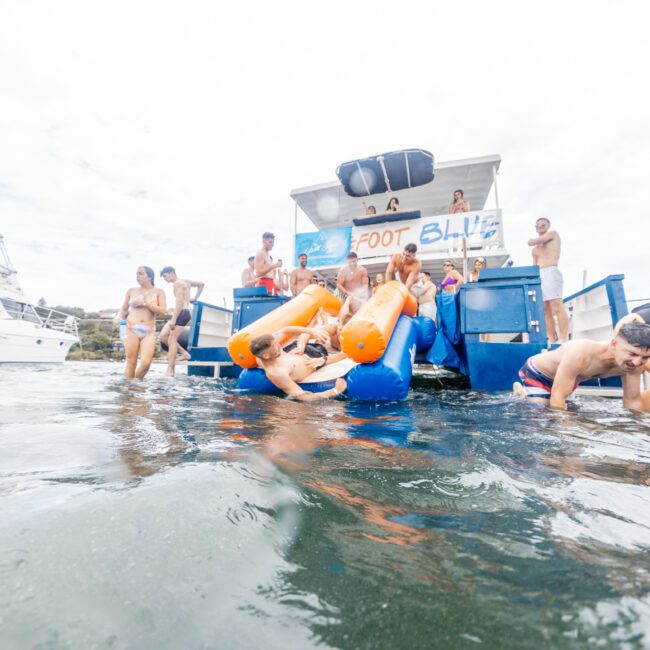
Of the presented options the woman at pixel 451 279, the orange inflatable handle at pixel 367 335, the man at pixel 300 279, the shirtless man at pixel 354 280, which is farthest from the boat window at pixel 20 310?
the woman at pixel 451 279

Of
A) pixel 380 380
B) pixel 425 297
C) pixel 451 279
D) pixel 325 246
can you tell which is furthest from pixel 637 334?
pixel 325 246

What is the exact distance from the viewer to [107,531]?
81 centimetres

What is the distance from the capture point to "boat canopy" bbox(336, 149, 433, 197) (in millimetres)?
8070

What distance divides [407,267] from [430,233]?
10.7 ft

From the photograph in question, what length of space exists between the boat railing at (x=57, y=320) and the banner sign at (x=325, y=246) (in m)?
8.68

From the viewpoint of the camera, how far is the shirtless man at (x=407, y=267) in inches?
205

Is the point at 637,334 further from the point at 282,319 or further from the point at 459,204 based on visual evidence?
the point at 459,204

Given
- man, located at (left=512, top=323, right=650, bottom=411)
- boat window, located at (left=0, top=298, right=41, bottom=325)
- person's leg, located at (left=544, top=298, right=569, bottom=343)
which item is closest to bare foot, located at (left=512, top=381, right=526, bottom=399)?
man, located at (left=512, top=323, right=650, bottom=411)

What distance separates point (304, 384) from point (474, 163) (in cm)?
748

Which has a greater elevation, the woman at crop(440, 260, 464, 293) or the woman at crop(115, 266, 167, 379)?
the woman at crop(440, 260, 464, 293)

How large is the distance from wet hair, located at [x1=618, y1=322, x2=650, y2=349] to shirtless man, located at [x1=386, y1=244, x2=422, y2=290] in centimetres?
292

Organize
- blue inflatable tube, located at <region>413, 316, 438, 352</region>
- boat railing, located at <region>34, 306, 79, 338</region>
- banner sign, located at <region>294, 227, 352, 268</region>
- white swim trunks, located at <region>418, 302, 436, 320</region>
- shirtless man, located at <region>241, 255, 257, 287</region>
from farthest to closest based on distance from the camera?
boat railing, located at <region>34, 306, 79, 338</region>
banner sign, located at <region>294, 227, 352, 268</region>
shirtless man, located at <region>241, 255, 257, 287</region>
white swim trunks, located at <region>418, 302, 436, 320</region>
blue inflatable tube, located at <region>413, 316, 438, 352</region>

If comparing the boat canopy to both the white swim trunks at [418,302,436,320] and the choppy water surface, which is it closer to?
the white swim trunks at [418,302,436,320]

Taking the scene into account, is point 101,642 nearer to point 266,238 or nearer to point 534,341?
point 534,341
